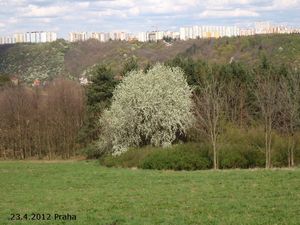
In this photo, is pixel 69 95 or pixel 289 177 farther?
pixel 69 95

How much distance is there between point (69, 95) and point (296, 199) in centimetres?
5567

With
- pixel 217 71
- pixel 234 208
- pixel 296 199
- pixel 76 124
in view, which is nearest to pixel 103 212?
pixel 234 208

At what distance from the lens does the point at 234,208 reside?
1450 cm

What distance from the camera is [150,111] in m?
45.7

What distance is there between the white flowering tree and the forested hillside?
56347 mm

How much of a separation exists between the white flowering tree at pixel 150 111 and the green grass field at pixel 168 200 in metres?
20.0

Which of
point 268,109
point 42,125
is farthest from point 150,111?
→ point 42,125

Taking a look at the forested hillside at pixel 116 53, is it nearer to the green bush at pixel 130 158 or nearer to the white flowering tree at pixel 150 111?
the white flowering tree at pixel 150 111

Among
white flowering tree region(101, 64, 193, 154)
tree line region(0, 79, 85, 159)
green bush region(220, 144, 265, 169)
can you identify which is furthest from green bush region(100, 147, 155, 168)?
tree line region(0, 79, 85, 159)

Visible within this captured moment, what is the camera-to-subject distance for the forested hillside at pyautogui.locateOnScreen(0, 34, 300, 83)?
112 meters

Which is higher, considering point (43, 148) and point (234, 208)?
point (234, 208)

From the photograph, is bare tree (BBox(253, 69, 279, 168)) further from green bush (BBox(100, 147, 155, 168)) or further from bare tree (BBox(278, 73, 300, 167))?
green bush (BBox(100, 147, 155, 168))

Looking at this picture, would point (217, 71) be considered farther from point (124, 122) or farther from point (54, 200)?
point (54, 200)

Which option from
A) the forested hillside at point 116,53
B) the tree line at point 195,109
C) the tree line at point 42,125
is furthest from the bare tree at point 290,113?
the forested hillside at point 116,53
